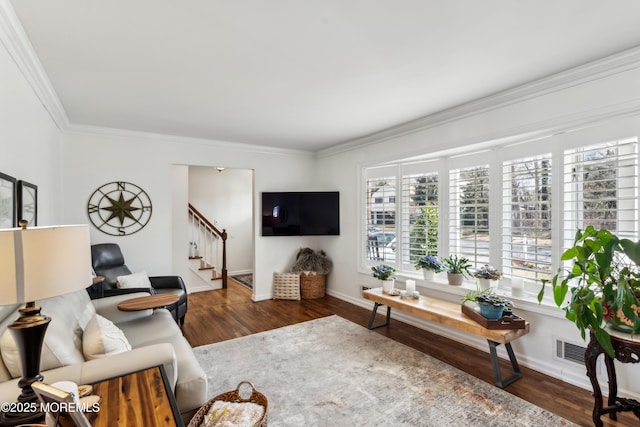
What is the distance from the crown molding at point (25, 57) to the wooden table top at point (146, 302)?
1884 millimetres

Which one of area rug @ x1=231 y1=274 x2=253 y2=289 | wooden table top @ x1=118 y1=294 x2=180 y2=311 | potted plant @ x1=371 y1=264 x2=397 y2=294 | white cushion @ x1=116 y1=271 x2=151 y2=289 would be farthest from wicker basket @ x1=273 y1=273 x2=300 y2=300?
wooden table top @ x1=118 y1=294 x2=180 y2=311

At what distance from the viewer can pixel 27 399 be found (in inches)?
45.9

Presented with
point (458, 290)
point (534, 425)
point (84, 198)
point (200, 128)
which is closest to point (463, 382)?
point (534, 425)

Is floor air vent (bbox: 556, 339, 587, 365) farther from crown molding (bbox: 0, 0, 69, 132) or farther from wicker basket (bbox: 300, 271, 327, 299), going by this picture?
crown molding (bbox: 0, 0, 69, 132)

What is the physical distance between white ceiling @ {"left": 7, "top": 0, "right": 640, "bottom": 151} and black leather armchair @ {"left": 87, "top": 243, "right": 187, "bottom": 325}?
1597 millimetres

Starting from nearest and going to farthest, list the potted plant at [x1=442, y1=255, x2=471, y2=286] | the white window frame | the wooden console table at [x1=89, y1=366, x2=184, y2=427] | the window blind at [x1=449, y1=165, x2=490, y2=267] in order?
the wooden console table at [x1=89, y1=366, x2=184, y2=427] < the white window frame < the window blind at [x1=449, y1=165, x2=490, y2=267] < the potted plant at [x1=442, y1=255, x2=471, y2=286]

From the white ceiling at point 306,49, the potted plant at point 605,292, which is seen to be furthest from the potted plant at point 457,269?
the white ceiling at point 306,49

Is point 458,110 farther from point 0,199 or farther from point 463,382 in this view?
point 0,199

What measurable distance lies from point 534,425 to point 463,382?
1.82 ft

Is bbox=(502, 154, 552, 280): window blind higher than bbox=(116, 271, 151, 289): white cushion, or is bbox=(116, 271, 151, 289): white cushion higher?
bbox=(502, 154, 552, 280): window blind

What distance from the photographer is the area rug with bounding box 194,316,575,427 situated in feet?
6.90

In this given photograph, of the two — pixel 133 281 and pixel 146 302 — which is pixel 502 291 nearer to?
pixel 146 302

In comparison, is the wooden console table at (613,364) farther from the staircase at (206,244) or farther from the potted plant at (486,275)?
the staircase at (206,244)

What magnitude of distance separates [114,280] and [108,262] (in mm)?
259
